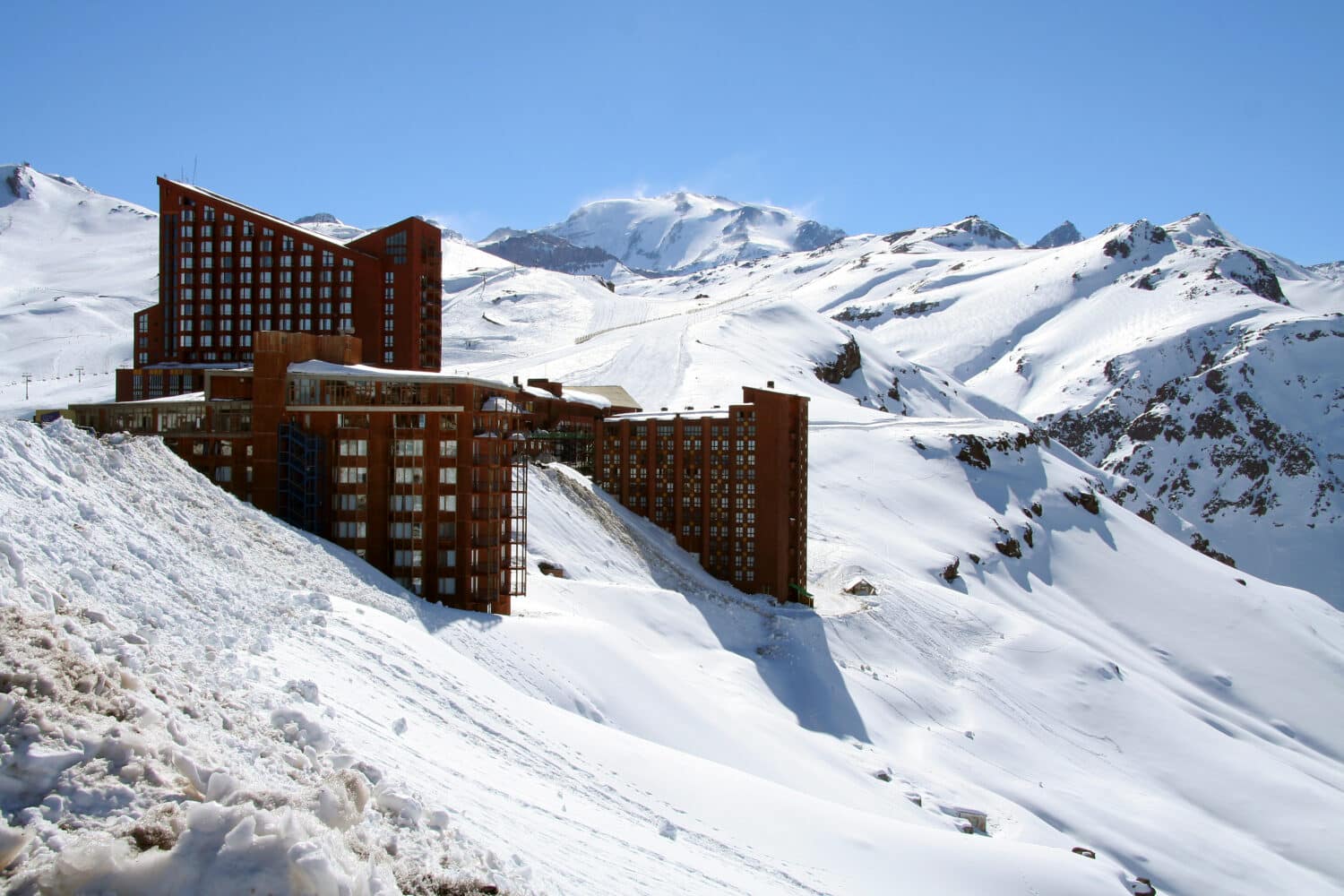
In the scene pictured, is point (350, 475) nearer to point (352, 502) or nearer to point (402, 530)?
point (352, 502)

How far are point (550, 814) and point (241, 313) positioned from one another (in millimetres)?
80759

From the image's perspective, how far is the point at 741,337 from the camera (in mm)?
144375

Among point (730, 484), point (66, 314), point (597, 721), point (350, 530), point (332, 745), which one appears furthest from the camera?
point (66, 314)

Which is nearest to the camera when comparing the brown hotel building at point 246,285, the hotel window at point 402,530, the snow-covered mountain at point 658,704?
the snow-covered mountain at point 658,704

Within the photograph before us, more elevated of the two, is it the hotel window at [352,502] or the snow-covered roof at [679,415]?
the snow-covered roof at [679,415]

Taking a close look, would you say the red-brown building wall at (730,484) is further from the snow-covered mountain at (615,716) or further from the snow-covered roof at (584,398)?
the snow-covered roof at (584,398)

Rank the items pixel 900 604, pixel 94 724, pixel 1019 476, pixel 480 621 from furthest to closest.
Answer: pixel 1019 476
pixel 900 604
pixel 480 621
pixel 94 724

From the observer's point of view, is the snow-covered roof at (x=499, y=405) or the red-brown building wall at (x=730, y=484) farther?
the red-brown building wall at (x=730, y=484)

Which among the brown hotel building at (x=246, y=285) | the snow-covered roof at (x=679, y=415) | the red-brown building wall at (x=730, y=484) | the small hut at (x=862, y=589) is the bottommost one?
the small hut at (x=862, y=589)

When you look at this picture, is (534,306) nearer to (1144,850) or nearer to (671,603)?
(671,603)

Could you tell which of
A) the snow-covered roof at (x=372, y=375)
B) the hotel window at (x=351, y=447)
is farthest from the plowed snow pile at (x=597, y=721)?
the snow-covered roof at (x=372, y=375)

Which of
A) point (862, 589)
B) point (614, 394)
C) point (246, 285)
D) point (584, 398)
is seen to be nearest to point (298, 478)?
point (862, 589)

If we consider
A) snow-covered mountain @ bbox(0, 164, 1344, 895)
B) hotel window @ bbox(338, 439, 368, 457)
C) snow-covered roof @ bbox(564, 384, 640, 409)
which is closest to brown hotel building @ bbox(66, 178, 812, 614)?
hotel window @ bbox(338, 439, 368, 457)

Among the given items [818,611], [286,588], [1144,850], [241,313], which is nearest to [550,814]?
[286,588]
